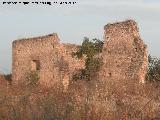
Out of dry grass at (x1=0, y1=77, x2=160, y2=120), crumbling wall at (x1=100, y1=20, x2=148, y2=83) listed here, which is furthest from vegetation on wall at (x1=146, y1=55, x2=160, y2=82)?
dry grass at (x1=0, y1=77, x2=160, y2=120)

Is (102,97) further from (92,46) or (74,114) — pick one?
(92,46)

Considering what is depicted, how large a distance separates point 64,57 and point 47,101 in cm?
1626

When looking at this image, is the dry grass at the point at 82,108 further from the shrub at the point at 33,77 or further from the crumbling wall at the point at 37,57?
the shrub at the point at 33,77

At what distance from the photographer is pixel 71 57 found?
24.0 metres

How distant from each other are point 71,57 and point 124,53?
410cm

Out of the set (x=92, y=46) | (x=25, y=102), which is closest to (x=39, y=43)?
(x=92, y=46)

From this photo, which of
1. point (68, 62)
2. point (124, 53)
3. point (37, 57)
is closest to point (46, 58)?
point (37, 57)

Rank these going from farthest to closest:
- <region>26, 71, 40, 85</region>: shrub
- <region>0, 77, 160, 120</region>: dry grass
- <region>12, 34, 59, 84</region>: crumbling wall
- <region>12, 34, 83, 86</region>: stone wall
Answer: <region>26, 71, 40, 85</region>: shrub → <region>12, 34, 59, 84</region>: crumbling wall → <region>12, 34, 83, 86</region>: stone wall → <region>0, 77, 160, 120</region>: dry grass

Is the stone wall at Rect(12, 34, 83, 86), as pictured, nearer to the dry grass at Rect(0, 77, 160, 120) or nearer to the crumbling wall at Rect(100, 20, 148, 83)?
the crumbling wall at Rect(100, 20, 148, 83)

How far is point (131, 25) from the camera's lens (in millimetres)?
20469

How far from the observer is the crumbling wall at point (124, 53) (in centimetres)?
2014

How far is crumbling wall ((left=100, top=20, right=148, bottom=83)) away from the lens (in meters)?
20.1

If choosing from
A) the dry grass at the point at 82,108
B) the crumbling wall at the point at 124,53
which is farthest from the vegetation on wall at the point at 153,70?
the dry grass at the point at 82,108

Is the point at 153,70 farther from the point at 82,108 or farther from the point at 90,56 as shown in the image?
the point at 82,108
